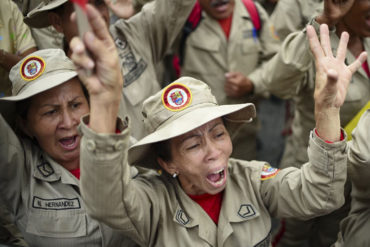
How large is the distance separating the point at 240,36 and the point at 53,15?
1.52 metres

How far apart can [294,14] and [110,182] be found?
98.5 inches

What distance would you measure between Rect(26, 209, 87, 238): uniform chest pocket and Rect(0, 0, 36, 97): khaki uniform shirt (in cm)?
101

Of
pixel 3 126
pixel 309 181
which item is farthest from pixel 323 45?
pixel 3 126

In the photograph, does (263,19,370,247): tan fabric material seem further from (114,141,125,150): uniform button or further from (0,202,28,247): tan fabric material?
(0,202,28,247): tan fabric material

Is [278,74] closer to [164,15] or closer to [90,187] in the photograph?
[164,15]

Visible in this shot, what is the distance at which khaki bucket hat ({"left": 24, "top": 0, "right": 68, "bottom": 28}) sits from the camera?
2.44 metres

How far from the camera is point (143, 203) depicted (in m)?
1.82

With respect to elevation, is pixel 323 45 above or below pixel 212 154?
above

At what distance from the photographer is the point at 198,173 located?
191 cm

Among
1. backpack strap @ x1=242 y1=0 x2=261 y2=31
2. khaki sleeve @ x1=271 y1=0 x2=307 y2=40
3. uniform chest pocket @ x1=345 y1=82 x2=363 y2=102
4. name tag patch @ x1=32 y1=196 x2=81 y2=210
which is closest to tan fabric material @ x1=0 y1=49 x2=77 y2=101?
name tag patch @ x1=32 y1=196 x2=81 y2=210

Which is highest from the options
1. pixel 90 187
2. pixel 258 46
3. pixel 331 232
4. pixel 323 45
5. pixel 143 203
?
pixel 323 45

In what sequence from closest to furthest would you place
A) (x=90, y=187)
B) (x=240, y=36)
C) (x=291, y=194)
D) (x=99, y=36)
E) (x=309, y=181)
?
(x=99, y=36)
(x=90, y=187)
(x=309, y=181)
(x=291, y=194)
(x=240, y=36)

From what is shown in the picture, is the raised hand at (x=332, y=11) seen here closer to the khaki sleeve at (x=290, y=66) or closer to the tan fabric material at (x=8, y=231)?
the khaki sleeve at (x=290, y=66)

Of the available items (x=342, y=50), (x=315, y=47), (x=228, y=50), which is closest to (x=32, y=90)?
(x=315, y=47)
